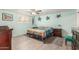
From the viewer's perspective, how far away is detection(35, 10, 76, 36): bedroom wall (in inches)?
73.7

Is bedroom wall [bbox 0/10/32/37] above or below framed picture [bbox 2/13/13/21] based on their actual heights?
below

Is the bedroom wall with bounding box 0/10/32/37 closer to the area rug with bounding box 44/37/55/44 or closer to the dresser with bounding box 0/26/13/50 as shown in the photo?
the dresser with bounding box 0/26/13/50

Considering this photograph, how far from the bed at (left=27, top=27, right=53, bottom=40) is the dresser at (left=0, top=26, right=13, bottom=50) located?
1.02 feet

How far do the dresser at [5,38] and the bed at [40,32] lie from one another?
31cm

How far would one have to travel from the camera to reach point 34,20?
1920 millimetres

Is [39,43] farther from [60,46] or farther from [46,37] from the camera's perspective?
[60,46]

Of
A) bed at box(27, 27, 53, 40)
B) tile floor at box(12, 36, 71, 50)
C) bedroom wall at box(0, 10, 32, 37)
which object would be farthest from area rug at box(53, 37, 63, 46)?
bedroom wall at box(0, 10, 32, 37)

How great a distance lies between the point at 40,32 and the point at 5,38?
0.56 meters

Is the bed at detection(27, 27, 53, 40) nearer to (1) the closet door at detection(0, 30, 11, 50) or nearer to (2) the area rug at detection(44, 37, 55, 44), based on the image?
(2) the area rug at detection(44, 37, 55, 44)

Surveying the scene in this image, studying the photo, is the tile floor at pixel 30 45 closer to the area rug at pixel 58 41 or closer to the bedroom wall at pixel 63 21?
the area rug at pixel 58 41

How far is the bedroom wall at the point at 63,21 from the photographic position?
187 centimetres

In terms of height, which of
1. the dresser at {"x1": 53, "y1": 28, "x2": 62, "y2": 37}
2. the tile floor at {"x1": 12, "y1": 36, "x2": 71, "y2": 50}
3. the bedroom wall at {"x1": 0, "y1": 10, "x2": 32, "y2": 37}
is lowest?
the tile floor at {"x1": 12, "y1": 36, "x2": 71, "y2": 50}
